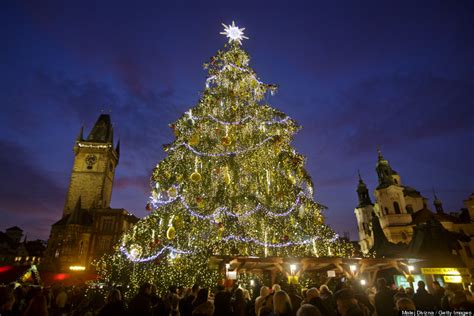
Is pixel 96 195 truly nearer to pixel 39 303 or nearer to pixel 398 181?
pixel 39 303

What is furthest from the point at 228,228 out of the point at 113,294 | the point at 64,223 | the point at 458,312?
the point at 64,223

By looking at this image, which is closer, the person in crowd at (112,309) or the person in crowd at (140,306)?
the person in crowd at (112,309)

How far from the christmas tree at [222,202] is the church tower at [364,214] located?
48.2 meters

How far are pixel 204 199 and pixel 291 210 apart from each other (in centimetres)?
491

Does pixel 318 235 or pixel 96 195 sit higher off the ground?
pixel 96 195

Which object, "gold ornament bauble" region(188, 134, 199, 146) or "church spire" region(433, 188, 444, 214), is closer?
"gold ornament bauble" region(188, 134, 199, 146)

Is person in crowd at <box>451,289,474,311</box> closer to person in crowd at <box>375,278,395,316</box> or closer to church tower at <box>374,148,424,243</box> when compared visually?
person in crowd at <box>375,278,395,316</box>

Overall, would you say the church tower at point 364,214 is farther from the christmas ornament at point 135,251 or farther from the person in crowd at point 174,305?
the person in crowd at point 174,305

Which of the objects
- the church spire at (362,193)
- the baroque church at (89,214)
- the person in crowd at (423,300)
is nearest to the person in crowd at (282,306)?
the person in crowd at (423,300)

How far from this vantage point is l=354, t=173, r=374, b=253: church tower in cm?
5878

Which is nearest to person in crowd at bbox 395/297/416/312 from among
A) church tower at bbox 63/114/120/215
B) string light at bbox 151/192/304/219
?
string light at bbox 151/192/304/219

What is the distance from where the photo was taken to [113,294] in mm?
5445

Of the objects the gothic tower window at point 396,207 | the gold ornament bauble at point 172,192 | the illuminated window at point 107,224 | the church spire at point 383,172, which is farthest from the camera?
the church spire at point 383,172

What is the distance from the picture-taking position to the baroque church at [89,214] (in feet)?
150
